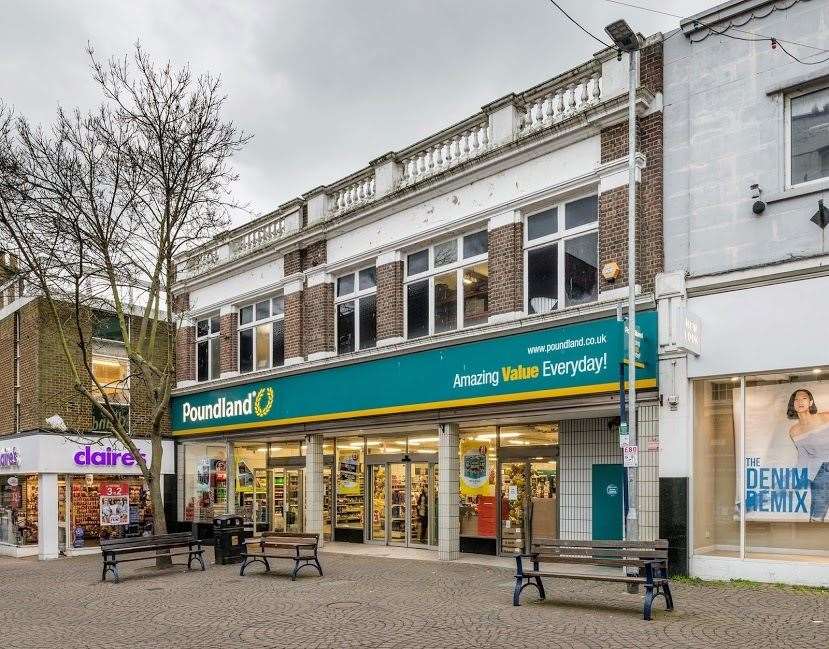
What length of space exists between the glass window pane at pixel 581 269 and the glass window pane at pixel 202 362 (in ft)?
43.6

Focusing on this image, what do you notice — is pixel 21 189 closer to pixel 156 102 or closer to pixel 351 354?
pixel 156 102

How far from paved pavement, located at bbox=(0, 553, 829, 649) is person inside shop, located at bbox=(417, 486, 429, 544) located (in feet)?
13.5

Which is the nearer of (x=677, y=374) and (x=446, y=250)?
(x=677, y=374)

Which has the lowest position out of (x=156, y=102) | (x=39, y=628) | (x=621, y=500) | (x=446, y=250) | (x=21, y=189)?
(x=39, y=628)

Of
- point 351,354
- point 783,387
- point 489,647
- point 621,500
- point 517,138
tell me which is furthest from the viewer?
point 351,354

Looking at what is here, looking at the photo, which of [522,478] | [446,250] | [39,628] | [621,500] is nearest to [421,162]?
[446,250]

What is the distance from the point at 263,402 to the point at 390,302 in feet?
17.3

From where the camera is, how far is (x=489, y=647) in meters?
8.38

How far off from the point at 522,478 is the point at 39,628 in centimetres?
938

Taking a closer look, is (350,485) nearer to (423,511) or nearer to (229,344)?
(423,511)

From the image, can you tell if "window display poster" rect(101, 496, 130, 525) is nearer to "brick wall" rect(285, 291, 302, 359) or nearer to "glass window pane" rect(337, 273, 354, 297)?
"brick wall" rect(285, 291, 302, 359)

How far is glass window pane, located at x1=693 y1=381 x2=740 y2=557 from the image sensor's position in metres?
12.5

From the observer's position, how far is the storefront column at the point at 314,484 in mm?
19547

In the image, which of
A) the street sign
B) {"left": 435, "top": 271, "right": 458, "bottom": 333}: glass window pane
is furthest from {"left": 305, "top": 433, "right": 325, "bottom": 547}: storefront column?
the street sign
